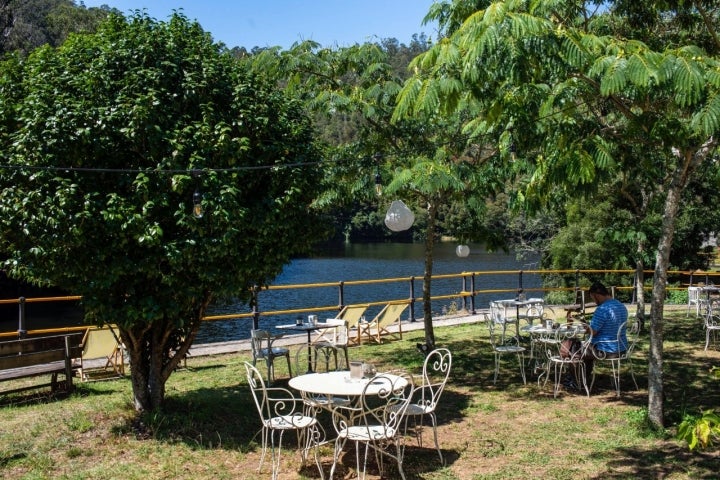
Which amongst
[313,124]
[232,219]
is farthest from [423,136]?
[232,219]

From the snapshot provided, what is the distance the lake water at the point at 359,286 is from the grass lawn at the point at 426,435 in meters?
5.86

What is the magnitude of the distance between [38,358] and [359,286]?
2975 centimetres

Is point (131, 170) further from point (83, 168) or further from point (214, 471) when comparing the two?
point (214, 471)

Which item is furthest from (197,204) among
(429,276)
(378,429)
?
(429,276)

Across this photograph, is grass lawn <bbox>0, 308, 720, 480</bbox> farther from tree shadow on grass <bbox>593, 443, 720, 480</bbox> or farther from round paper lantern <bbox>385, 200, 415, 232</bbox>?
round paper lantern <bbox>385, 200, 415, 232</bbox>

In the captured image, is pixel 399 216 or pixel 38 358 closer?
pixel 38 358

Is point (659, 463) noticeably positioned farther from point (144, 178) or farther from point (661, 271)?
point (144, 178)

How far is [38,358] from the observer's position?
7.68 metres

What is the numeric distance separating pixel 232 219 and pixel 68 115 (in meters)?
1.70

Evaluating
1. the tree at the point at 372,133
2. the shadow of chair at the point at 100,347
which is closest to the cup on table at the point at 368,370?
the tree at the point at 372,133

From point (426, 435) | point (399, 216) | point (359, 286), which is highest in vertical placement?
point (399, 216)

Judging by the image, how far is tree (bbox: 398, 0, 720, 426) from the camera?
4.45m

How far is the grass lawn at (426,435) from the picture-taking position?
17.4 ft

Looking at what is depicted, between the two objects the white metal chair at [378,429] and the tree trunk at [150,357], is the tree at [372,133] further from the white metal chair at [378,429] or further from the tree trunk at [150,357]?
the white metal chair at [378,429]
